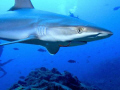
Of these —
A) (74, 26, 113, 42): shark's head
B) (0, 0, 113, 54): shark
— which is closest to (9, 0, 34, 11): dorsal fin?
(0, 0, 113, 54): shark

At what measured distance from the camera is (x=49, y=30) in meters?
2.42

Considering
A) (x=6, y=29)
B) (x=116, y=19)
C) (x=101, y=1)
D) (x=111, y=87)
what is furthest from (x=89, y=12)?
(x=6, y=29)

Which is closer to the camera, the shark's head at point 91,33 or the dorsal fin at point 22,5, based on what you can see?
the shark's head at point 91,33

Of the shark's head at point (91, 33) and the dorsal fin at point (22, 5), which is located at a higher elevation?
the dorsal fin at point (22, 5)

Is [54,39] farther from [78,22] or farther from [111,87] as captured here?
[111,87]

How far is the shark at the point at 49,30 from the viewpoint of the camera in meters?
2.15

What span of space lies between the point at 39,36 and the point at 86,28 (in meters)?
0.97

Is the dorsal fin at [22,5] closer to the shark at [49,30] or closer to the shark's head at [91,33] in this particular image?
the shark at [49,30]

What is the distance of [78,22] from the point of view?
2330 mm

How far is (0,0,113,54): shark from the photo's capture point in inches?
84.6

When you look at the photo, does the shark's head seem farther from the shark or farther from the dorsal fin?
the dorsal fin

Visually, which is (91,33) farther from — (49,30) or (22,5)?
(22,5)

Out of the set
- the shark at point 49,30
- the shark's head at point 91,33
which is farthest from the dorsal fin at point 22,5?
the shark's head at point 91,33

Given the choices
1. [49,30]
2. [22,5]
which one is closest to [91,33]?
[49,30]
